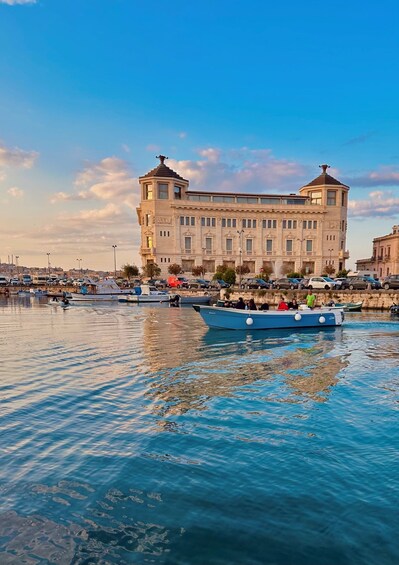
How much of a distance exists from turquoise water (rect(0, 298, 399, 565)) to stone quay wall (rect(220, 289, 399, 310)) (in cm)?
3097

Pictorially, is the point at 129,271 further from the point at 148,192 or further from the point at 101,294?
the point at 101,294

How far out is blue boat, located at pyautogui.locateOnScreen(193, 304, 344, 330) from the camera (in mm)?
24203

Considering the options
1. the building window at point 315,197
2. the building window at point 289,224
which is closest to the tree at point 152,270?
the building window at point 289,224

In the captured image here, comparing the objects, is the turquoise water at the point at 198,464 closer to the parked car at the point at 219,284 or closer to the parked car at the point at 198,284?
the parked car at the point at 219,284

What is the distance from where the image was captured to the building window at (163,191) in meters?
86.9

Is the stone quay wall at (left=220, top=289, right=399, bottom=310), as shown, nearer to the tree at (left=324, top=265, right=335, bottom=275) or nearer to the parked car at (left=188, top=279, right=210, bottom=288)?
the parked car at (left=188, top=279, right=210, bottom=288)

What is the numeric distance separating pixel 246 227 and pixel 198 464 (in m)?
85.7

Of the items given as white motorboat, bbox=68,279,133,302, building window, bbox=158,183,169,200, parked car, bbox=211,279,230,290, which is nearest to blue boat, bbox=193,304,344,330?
white motorboat, bbox=68,279,133,302

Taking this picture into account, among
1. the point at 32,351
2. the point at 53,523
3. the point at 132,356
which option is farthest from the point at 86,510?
the point at 32,351

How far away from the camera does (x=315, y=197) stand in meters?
93.2

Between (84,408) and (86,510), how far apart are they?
4.56 meters

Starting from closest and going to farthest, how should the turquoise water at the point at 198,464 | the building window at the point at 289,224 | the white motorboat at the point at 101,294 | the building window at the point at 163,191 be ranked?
1. the turquoise water at the point at 198,464
2. the white motorboat at the point at 101,294
3. the building window at the point at 163,191
4. the building window at the point at 289,224

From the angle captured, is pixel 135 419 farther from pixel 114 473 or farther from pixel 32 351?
pixel 32 351

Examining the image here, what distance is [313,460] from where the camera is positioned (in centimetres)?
736
